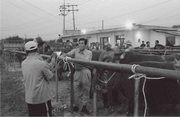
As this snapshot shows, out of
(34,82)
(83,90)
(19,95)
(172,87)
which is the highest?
(34,82)

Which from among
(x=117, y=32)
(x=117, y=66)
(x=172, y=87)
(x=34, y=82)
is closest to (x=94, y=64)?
(x=117, y=66)

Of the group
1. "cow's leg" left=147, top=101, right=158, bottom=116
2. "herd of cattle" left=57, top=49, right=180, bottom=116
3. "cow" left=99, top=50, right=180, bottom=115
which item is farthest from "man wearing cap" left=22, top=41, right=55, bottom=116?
"cow's leg" left=147, top=101, right=158, bottom=116

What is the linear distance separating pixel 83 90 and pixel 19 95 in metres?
2.62

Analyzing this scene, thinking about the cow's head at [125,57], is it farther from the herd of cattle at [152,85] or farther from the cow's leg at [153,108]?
the cow's leg at [153,108]

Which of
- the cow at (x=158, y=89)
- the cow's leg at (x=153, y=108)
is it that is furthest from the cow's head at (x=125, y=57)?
the cow's leg at (x=153, y=108)

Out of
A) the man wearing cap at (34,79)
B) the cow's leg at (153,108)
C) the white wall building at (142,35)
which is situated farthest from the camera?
the white wall building at (142,35)

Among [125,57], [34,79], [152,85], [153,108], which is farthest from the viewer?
[125,57]

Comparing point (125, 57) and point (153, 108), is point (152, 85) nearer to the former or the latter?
point (153, 108)

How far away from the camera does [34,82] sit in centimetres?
307

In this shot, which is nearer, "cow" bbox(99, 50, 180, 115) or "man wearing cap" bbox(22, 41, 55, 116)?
"man wearing cap" bbox(22, 41, 55, 116)

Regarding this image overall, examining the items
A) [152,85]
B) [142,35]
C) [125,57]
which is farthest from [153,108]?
[142,35]

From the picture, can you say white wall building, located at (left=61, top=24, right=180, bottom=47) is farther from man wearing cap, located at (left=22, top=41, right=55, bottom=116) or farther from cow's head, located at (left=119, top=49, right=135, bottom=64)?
man wearing cap, located at (left=22, top=41, right=55, bottom=116)

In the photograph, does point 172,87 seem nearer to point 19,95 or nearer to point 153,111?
point 153,111

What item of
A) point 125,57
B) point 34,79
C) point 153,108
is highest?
point 125,57
